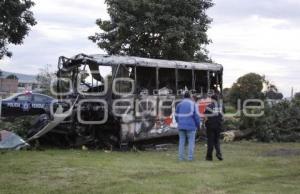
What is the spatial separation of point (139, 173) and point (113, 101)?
4961 millimetres

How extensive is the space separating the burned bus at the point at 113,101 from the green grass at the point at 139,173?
983mm

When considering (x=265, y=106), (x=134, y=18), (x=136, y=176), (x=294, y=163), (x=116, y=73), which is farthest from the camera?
(x=134, y=18)

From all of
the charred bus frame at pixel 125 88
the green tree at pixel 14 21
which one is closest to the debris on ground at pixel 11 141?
the charred bus frame at pixel 125 88

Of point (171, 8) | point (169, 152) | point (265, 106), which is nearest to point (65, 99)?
point (169, 152)

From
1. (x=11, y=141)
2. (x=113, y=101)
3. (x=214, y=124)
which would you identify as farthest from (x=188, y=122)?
(x=11, y=141)

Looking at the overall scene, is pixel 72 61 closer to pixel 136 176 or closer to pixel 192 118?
pixel 192 118

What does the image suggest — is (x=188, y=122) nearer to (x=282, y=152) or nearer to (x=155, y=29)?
(x=282, y=152)

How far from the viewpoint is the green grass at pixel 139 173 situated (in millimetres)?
10867

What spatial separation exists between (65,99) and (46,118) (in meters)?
0.87

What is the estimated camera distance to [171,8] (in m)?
28.7

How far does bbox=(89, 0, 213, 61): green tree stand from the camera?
2803 cm

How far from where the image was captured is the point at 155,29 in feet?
92.4

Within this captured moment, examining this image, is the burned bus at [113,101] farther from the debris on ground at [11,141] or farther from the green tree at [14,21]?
the green tree at [14,21]

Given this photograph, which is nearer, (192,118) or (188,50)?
(192,118)
